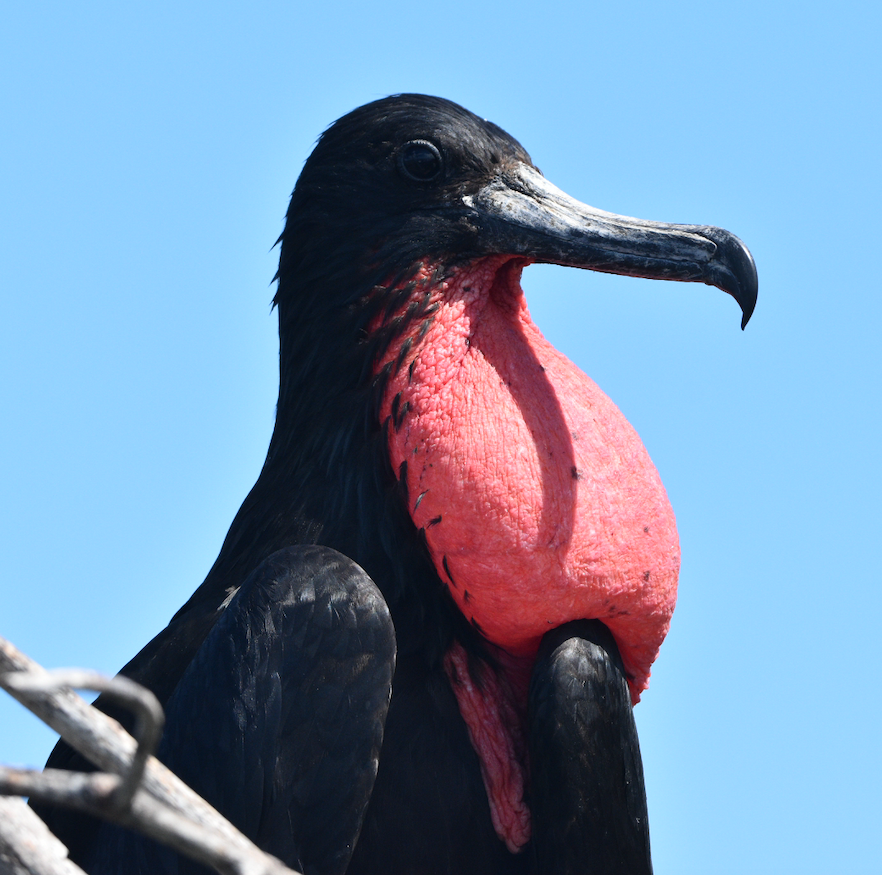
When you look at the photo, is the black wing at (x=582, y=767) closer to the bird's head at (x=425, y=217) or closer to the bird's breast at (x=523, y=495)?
the bird's breast at (x=523, y=495)

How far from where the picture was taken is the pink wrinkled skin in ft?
11.0

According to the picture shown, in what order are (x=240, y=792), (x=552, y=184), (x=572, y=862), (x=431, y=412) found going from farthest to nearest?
1. (x=552, y=184)
2. (x=431, y=412)
3. (x=572, y=862)
4. (x=240, y=792)

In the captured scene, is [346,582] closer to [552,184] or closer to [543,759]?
[543,759]

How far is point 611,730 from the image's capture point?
3.29 m

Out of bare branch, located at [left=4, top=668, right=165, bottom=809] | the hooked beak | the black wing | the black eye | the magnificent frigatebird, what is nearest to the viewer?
bare branch, located at [left=4, top=668, right=165, bottom=809]

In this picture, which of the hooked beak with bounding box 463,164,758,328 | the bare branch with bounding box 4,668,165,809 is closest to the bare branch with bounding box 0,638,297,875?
the bare branch with bounding box 4,668,165,809

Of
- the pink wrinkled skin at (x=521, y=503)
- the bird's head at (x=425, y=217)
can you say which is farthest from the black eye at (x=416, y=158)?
the pink wrinkled skin at (x=521, y=503)

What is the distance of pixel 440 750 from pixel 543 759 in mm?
270

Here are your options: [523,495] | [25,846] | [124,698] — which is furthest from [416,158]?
[124,698]

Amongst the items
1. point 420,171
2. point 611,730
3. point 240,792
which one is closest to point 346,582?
point 240,792

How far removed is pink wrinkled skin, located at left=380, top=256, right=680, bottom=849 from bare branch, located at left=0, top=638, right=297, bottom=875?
2039 millimetres

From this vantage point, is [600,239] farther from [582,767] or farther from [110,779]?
[110,779]

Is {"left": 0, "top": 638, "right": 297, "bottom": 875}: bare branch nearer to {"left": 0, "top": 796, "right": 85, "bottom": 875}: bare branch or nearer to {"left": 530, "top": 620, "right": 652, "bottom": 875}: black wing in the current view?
{"left": 0, "top": 796, "right": 85, "bottom": 875}: bare branch

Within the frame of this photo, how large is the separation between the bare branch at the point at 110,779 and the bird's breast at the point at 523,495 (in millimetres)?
2042
